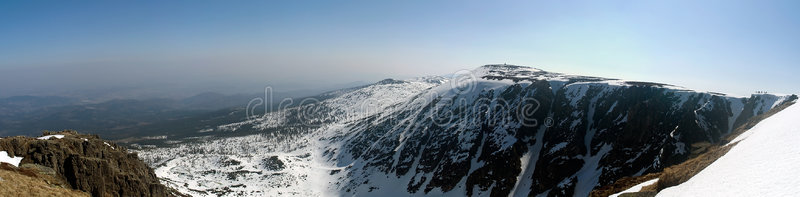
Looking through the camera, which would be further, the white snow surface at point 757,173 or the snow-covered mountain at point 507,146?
the snow-covered mountain at point 507,146

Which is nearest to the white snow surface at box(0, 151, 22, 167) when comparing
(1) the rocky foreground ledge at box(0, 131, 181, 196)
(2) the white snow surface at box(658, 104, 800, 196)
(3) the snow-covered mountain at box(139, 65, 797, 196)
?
(1) the rocky foreground ledge at box(0, 131, 181, 196)

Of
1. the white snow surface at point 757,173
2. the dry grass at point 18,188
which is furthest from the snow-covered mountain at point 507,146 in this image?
the dry grass at point 18,188

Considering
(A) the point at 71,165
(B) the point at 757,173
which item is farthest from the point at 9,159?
(B) the point at 757,173

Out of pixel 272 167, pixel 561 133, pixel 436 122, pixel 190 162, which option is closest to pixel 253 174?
pixel 272 167

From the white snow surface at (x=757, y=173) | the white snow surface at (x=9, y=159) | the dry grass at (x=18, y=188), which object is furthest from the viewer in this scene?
the white snow surface at (x=9, y=159)

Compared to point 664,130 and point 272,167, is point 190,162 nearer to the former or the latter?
point 272,167

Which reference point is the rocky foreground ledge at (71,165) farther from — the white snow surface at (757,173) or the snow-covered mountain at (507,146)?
the white snow surface at (757,173)
